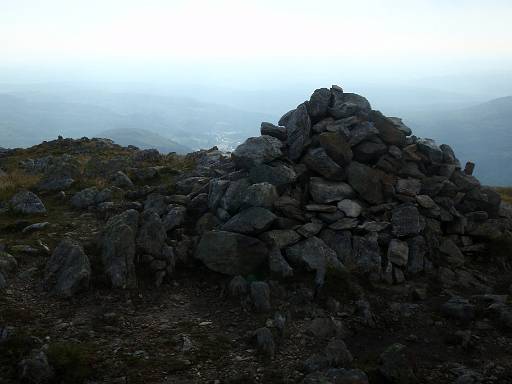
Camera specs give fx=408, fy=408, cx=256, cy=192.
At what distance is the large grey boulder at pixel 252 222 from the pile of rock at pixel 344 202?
0.05 metres

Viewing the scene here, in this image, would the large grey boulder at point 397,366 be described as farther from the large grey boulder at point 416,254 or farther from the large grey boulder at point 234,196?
the large grey boulder at point 234,196

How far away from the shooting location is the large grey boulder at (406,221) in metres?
18.5

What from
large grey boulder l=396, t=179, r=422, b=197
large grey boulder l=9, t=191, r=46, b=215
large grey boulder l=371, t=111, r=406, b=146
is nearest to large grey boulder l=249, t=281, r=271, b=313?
large grey boulder l=396, t=179, r=422, b=197

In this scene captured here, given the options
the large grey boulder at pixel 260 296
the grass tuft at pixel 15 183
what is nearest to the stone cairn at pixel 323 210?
the large grey boulder at pixel 260 296

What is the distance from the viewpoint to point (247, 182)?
20.0 m

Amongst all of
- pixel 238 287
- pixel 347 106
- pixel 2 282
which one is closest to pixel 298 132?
pixel 347 106

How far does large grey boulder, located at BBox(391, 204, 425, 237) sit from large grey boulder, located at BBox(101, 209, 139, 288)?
37.9 ft

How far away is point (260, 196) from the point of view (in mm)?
18438

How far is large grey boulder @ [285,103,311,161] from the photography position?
845 inches

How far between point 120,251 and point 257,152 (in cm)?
841

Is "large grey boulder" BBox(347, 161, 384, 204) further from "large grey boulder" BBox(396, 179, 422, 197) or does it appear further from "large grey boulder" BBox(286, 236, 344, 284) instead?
"large grey boulder" BBox(286, 236, 344, 284)

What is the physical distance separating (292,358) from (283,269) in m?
4.37

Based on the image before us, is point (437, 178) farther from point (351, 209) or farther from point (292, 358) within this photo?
point (292, 358)

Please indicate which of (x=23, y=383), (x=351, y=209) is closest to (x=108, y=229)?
(x=23, y=383)
